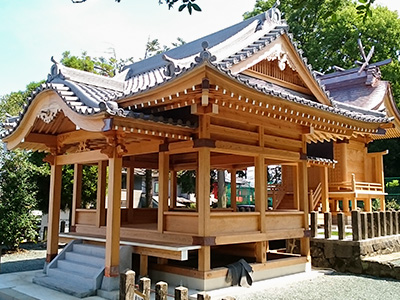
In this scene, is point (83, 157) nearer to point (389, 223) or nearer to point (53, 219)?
point (53, 219)

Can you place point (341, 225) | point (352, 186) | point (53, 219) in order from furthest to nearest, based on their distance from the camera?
point (352, 186)
point (341, 225)
point (53, 219)

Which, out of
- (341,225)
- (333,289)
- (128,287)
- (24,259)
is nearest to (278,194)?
(341,225)

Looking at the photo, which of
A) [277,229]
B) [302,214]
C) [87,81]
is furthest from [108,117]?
[302,214]

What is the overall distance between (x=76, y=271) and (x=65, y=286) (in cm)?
49

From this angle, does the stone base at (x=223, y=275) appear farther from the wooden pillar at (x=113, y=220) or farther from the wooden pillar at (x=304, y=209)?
the wooden pillar at (x=113, y=220)

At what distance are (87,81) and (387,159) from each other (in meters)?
21.0

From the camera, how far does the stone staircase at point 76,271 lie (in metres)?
6.44

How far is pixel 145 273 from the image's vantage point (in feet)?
22.9

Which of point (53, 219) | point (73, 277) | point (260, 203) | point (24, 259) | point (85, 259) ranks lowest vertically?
point (24, 259)

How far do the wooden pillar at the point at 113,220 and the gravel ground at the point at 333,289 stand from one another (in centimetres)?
214

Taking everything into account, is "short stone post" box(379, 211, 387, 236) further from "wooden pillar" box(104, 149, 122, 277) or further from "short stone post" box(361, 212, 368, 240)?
"wooden pillar" box(104, 149, 122, 277)

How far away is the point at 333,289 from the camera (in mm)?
7203

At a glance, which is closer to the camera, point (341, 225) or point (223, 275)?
point (223, 275)

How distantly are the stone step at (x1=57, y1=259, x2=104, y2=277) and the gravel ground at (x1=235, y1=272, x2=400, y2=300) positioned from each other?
2.53 metres
